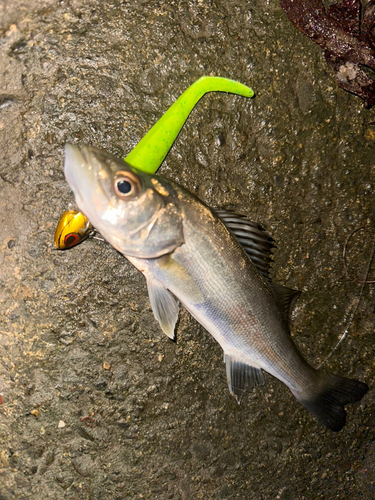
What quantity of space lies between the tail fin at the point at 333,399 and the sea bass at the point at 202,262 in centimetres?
1

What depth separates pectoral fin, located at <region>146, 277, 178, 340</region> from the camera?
2.45m

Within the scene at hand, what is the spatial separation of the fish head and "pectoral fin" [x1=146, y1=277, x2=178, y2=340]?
0.78 ft

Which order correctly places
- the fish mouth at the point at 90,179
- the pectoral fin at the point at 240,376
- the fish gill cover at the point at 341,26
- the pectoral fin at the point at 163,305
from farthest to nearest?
the fish gill cover at the point at 341,26 → the pectoral fin at the point at 240,376 → the pectoral fin at the point at 163,305 → the fish mouth at the point at 90,179

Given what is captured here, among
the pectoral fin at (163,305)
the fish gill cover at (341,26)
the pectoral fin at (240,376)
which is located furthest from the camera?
the fish gill cover at (341,26)

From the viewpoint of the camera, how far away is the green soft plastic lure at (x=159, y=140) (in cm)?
→ 253

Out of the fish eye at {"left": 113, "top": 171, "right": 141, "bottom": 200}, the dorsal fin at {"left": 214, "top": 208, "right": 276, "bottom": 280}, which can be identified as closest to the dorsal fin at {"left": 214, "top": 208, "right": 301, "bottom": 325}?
the dorsal fin at {"left": 214, "top": 208, "right": 276, "bottom": 280}

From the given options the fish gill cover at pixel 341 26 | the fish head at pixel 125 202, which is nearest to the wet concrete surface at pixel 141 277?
the fish gill cover at pixel 341 26

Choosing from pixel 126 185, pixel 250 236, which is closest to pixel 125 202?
pixel 126 185

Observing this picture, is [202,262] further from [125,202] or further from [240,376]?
[240,376]

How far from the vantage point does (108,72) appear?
2.70m

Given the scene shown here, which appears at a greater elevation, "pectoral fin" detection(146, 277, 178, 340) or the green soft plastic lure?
the green soft plastic lure

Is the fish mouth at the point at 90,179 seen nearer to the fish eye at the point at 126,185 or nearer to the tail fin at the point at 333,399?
the fish eye at the point at 126,185

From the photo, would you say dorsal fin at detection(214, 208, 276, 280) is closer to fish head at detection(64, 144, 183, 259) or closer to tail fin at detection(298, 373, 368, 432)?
fish head at detection(64, 144, 183, 259)

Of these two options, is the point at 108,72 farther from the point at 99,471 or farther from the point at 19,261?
the point at 99,471
